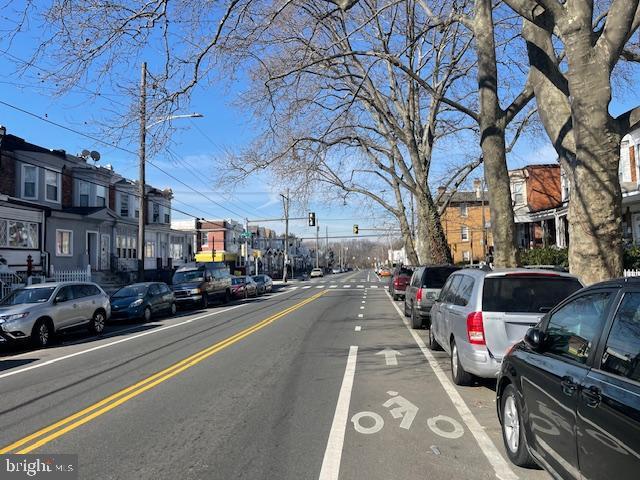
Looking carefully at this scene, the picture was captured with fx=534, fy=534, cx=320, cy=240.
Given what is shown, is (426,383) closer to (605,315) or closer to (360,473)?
(360,473)

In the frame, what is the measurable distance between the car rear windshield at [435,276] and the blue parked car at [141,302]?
10161mm

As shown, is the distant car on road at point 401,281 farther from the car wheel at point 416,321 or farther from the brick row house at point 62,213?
the brick row house at point 62,213

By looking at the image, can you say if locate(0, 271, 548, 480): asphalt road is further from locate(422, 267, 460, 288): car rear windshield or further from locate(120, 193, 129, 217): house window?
locate(120, 193, 129, 217): house window

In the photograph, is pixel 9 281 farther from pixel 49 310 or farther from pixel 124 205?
pixel 124 205

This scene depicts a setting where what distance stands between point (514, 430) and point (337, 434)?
1.77 metres

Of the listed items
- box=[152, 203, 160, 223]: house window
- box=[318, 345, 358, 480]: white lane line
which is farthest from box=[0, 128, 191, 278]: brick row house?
box=[318, 345, 358, 480]: white lane line

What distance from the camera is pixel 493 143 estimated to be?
12.3 m

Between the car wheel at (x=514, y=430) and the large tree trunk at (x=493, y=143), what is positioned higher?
the large tree trunk at (x=493, y=143)

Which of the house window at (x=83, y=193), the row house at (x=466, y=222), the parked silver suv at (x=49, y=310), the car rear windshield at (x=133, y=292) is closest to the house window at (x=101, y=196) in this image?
the house window at (x=83, y=193)

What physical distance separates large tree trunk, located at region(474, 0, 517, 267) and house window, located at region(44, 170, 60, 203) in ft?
85.4

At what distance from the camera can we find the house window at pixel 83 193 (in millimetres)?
34219

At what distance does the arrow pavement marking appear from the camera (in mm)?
9616

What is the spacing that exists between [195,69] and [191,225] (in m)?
65.0

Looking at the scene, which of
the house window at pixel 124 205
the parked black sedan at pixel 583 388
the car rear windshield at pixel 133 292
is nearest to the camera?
the parked black sedan at pixel 583 388
